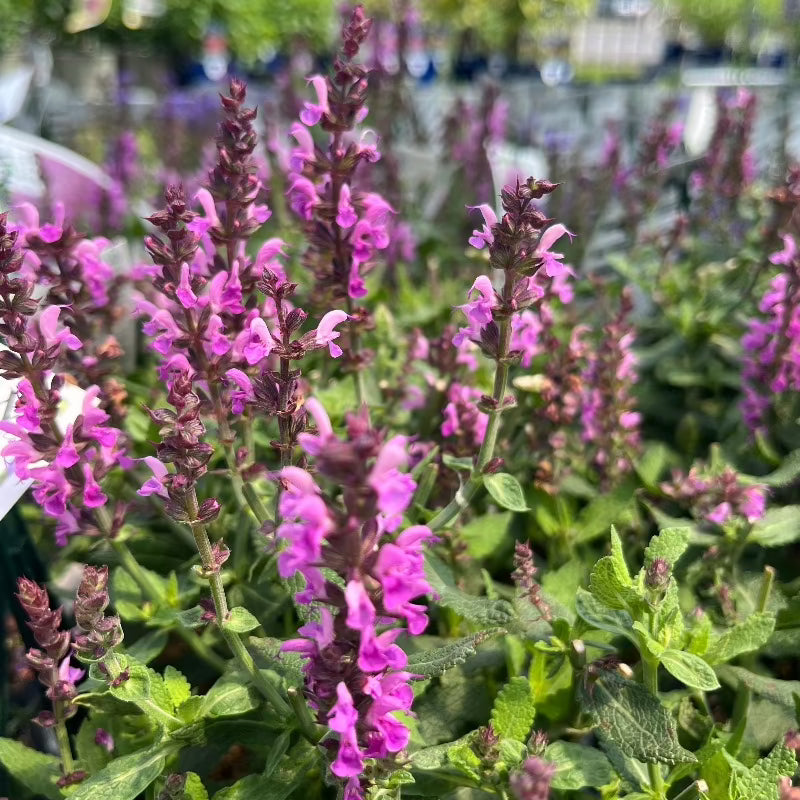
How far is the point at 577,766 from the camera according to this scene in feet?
4.32

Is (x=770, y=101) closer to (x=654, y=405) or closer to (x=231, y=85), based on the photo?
(x=654, y=405)

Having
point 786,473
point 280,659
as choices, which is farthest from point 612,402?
point 280,659


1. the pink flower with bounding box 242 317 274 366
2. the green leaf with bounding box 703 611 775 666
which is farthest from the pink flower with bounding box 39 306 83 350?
the green leaf with bounding box 703 611 775 666

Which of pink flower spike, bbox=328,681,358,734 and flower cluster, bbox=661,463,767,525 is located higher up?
pink flower spike, bbox=328,681,358,734

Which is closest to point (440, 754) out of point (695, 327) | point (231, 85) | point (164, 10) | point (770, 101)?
point (231, 85)

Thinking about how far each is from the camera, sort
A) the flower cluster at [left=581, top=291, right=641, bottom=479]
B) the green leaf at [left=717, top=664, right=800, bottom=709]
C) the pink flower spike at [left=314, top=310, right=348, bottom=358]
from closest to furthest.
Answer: the pink flower spike at [left=314, top=310, right=348, bottom=358] → the green leaf at [left=717, top=664, right=800, bottom=709] → the flower cluster at [left=581, top=291, right=641, bottom=479]

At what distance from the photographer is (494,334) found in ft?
4.81

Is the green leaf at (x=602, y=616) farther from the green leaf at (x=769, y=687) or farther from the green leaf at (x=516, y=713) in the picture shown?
the green leaf at (x=769, y=687)

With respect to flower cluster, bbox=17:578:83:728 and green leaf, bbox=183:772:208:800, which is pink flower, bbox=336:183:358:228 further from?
green leaf, bbox=183:772:208:800

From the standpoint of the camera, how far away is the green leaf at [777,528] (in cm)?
178

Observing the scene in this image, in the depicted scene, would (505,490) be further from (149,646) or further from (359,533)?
(149,646)

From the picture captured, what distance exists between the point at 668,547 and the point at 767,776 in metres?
0.37

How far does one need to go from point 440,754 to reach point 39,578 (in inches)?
39.2

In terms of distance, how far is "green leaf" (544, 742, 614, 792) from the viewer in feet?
4.17
